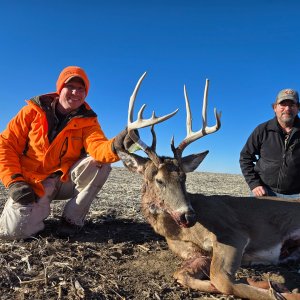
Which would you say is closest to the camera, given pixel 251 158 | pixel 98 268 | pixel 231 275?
pixel 231 275

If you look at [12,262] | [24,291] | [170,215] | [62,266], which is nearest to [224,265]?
[170,215]

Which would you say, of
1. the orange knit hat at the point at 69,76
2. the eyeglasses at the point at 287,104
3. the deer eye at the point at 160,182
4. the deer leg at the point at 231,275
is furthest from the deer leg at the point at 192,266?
the eyeglasses at the point at 287,104

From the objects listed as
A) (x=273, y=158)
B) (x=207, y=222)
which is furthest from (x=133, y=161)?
(x=273, y=158)

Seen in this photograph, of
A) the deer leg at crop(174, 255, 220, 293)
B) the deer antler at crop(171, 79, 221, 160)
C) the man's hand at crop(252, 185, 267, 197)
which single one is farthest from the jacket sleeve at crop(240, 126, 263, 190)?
the deer leg at crop(174, 255, 220, 293)

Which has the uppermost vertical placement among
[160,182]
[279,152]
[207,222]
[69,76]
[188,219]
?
[69,76]

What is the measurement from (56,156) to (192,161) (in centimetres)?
189

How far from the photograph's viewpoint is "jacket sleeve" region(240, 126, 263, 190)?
709 centimetres

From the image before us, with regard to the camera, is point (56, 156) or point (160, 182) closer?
point (160, 182)

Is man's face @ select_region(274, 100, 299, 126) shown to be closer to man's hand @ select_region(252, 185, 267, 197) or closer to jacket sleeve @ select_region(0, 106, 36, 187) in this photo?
man's hand @ select_region(252, 185, 267, 197)

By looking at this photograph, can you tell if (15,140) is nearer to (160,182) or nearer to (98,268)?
(160,182)

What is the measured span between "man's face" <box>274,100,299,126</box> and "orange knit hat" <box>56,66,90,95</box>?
125 inches

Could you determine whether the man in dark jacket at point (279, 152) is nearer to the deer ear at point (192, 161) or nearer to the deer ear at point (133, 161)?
the deer ear at point (192, 161)

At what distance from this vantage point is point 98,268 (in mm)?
4246

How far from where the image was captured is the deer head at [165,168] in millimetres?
4426
